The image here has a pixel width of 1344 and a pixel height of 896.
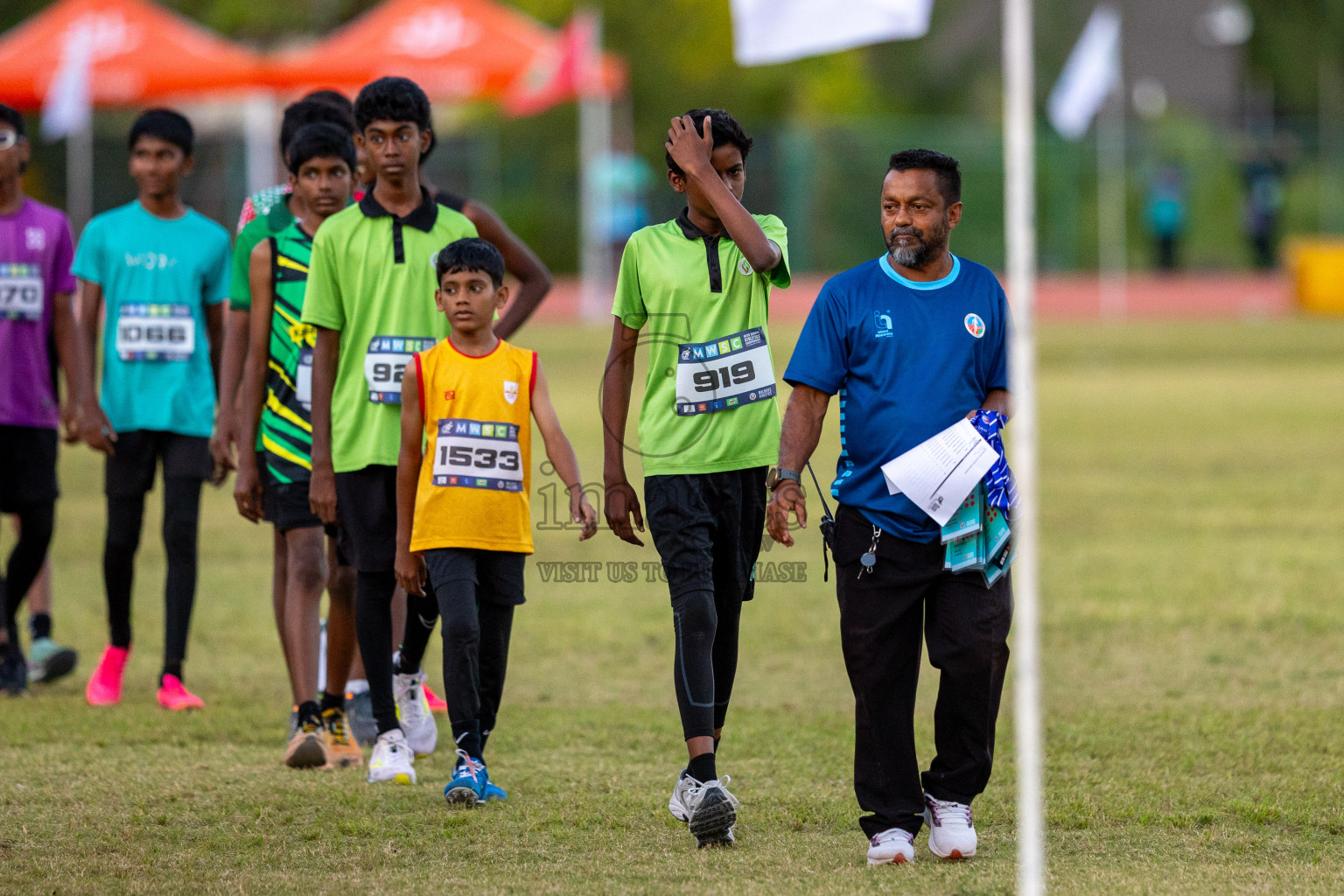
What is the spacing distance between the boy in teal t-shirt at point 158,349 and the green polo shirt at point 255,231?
0.77m

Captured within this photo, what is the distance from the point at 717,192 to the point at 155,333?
3263mm

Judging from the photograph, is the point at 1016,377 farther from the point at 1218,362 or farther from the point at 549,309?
the point at 549,309

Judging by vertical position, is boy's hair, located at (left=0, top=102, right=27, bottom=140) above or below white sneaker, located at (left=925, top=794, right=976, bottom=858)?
above

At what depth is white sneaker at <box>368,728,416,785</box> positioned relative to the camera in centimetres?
601

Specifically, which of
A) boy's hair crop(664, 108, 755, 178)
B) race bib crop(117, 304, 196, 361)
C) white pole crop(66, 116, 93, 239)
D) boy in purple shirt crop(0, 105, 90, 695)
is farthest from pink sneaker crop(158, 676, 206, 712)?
white pole crop(66, 116, 93, 239)

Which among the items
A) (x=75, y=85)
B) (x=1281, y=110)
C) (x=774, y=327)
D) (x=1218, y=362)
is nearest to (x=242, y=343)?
(x=1218, y=362)

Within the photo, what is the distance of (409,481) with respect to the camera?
5.79 metres

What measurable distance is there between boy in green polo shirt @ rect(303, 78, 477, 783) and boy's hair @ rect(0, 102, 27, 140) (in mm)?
2431

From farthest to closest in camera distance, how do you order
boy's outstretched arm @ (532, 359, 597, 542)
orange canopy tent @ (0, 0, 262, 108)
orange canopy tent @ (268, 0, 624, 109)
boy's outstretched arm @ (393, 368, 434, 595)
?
orange canopy tent @ (268, 0, 624, 109), orange canopy tent @ (0, 0, 262, 108), boy's outstretched arm @ (393, 368, 434, 595), boy's outstretched arm @ (532, 359, 597, 542)

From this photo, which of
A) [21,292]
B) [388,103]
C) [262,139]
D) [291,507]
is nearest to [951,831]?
[291,507]

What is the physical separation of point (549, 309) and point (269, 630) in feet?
95.3

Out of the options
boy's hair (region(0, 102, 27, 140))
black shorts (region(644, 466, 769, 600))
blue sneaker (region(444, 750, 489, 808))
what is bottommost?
blue sneaker (region(444, 750, 489, 808))

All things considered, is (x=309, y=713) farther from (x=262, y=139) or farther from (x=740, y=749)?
(x=262, y=139)

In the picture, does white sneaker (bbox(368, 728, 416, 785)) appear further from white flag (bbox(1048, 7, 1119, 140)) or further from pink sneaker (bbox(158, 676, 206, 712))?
white flag (bbox(1048, 7, 1119, 140))
